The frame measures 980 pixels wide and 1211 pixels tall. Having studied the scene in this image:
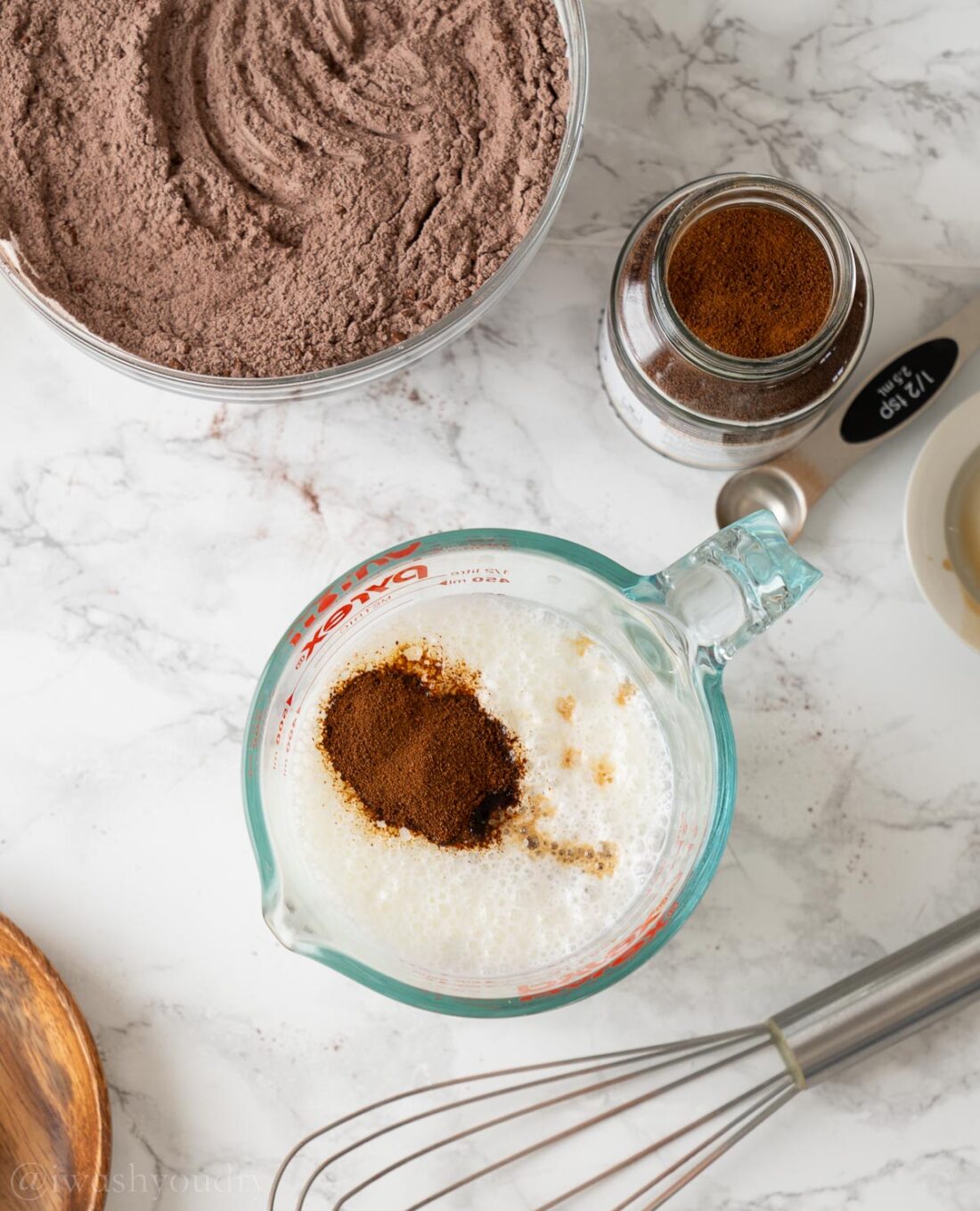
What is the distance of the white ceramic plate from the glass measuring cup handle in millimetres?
252

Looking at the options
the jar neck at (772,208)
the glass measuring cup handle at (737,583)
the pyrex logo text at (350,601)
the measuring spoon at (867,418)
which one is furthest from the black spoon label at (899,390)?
the pyrex logo text at (350,601)

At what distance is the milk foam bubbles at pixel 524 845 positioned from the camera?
76 centimetres

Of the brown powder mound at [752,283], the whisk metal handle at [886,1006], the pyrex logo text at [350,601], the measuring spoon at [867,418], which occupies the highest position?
the brown powder mound at [752,283]

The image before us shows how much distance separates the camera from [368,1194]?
0.88m

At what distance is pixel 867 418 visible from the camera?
0.87 meters

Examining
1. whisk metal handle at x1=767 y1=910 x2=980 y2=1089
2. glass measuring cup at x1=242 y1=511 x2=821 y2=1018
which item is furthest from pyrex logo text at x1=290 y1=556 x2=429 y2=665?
whisk metal handle at x1=767 y1=910 x2=980 y2=1089

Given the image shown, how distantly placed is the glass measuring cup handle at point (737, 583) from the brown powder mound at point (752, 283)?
19 cm

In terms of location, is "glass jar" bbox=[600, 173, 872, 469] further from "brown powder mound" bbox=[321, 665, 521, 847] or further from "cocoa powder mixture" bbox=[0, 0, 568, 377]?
"brown powder mound" bbox=[321, 665, 521, 847]

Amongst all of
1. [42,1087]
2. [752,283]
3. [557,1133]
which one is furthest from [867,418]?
[42,1087]

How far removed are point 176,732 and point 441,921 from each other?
0.31 metres

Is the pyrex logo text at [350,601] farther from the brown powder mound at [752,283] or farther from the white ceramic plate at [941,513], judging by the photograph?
the white ceramic plate at [941,513]

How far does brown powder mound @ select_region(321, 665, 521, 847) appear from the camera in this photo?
2.40 ft

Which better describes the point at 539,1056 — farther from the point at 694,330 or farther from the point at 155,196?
the point at 155,196

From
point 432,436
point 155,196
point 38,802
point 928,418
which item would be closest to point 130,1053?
point 38,802
